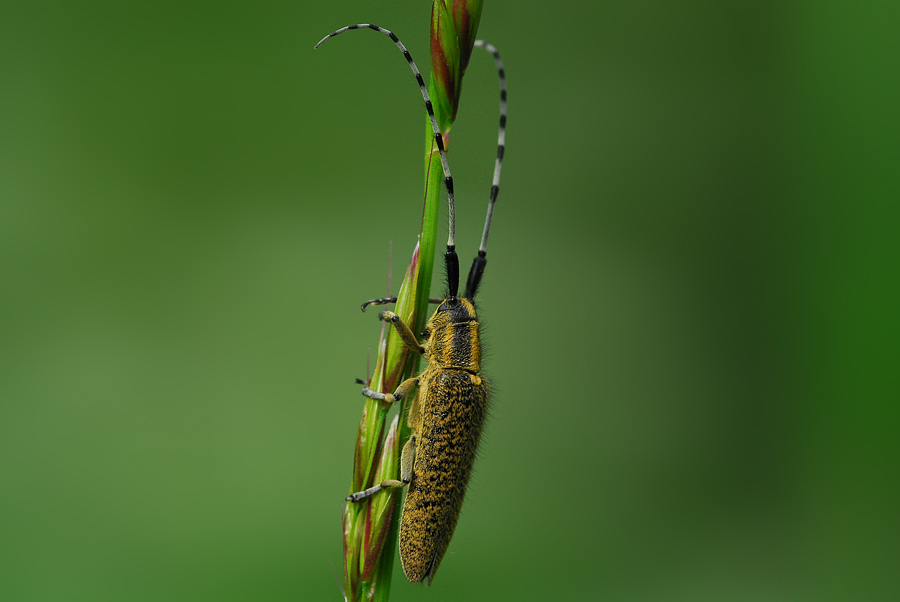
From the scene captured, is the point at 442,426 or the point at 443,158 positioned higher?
the point at 443,158

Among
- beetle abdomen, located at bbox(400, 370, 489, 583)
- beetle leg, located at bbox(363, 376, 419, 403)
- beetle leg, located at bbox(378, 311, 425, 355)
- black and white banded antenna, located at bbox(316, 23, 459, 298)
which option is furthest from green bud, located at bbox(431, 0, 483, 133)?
beetle abdomen, located at bbox(400, 370, 489, 583)

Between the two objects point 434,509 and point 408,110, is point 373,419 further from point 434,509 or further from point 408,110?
point 408,110

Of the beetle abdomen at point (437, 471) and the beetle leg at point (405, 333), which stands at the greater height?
the beetle leg at point (405, 333)

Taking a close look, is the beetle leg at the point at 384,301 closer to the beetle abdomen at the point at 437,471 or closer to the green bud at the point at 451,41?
the beetle abdomen at the point at 437,471

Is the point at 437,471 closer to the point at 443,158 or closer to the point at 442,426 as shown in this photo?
the point at 442,426

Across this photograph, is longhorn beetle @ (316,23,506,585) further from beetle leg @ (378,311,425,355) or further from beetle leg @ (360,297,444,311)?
beetle leg @ (378,311,425,355)

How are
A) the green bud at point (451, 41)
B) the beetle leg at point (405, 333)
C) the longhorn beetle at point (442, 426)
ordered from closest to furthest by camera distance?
1. the green bud at point (451, 41)
2. the beetle leg at point (405, 333)
3. the longhorn beetle at point (442, 426)

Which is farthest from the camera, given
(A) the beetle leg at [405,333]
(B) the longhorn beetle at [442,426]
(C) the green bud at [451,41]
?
(B) the longhorn beetle at [442,426]

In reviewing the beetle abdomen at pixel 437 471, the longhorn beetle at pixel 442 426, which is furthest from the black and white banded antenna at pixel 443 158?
the beetle abdomen at pixel 437 471

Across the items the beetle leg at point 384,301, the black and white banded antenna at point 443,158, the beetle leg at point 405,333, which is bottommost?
the beetle leg at point 405,333

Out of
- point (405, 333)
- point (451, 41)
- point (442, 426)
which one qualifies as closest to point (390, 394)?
point (405, 333)
